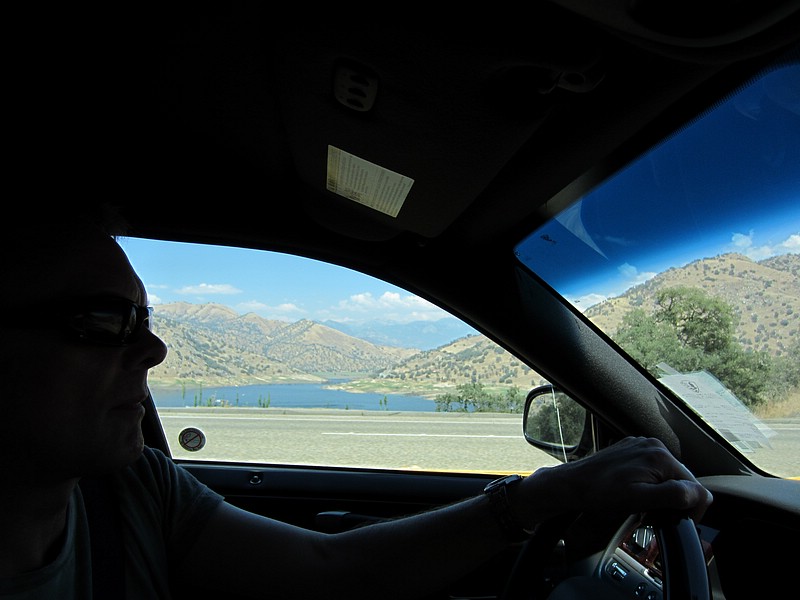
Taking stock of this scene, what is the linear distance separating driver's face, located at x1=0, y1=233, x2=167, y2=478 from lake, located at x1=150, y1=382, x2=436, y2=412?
1532 mm

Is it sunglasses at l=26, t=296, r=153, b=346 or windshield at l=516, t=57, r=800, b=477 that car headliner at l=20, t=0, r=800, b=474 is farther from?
sunglasses at l=26, t=296, r=153, b=346

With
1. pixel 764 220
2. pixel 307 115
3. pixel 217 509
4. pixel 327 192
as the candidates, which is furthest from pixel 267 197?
pixel 764 220

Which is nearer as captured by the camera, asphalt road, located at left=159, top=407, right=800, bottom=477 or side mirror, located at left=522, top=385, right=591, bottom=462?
side mirror, located at left=522, top=385, right=591, bottom=462

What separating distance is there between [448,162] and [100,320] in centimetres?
98

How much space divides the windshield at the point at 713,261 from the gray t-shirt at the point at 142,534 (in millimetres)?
1460

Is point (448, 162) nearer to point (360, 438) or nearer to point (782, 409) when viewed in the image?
point (782, 409)

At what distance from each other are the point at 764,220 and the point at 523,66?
2.97ft

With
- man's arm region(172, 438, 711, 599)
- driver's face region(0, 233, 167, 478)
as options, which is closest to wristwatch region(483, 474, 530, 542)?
man's arm region(172, 438, 711, 599)

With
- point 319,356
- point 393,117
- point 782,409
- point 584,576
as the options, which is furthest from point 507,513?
point 319,356

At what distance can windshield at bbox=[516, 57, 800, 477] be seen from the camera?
1535mm

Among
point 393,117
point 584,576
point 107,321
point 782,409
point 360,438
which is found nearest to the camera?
point 107,321

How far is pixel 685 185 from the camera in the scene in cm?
175

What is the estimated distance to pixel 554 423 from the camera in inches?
102

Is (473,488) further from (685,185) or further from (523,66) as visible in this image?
(523,66)
